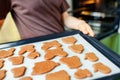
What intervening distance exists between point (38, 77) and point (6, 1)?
483 mm

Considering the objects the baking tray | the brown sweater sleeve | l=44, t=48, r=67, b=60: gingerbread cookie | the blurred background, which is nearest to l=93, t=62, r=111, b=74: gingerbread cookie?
the baking tray

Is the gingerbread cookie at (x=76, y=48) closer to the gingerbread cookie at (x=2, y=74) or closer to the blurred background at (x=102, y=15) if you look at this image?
the gingerbread cookie at (x=2, y=74)

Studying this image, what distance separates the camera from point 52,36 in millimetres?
968

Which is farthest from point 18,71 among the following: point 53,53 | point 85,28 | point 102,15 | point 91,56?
point 102,15

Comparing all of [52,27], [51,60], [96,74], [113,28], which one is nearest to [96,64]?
[96,74]

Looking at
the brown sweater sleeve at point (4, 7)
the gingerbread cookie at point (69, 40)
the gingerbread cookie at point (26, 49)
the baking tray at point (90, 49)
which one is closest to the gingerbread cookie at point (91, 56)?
the baking tray at point (90, 49)

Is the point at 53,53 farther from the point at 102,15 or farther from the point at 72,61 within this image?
the point at 102,15

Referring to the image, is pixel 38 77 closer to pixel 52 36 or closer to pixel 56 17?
pixel 52 36

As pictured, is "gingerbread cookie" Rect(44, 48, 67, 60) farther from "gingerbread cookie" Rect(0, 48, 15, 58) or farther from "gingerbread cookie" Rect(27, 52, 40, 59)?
"gingerbread cookie" Rect(0, 48, 15, 58)

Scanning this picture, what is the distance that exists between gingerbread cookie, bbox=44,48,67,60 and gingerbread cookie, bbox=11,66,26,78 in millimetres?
110

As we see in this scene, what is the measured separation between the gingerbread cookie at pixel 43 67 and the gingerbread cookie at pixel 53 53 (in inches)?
1.2

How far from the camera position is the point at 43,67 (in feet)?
2.52

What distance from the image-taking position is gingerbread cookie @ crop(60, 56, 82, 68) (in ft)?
2.57

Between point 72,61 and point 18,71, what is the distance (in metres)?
0.21
